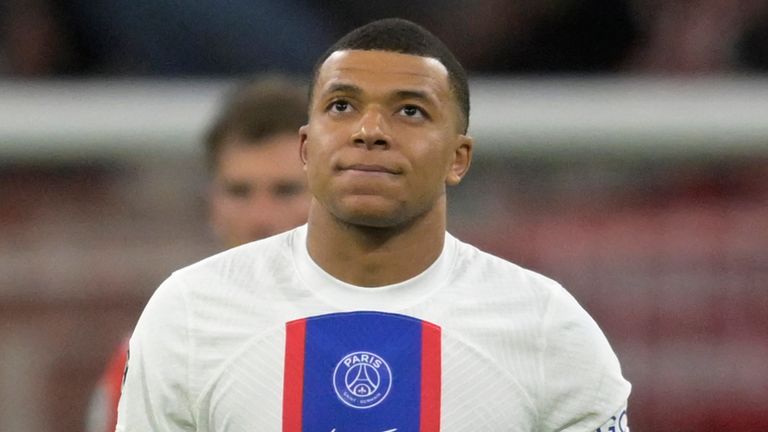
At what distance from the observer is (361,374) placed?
279 centimetres

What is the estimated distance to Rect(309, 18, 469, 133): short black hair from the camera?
2850 mm

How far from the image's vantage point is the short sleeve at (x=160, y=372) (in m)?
2.82

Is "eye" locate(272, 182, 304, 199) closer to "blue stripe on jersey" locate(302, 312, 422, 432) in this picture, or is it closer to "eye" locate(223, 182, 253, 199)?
"eye" locate(223, 182, 253, 199)

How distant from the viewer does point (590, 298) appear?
17.9ft

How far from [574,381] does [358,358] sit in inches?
13.1

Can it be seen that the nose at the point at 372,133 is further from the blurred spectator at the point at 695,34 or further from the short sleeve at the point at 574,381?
the blurred spectator at the point at 695,34

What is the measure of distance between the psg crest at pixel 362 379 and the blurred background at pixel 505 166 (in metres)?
Result: 2.54

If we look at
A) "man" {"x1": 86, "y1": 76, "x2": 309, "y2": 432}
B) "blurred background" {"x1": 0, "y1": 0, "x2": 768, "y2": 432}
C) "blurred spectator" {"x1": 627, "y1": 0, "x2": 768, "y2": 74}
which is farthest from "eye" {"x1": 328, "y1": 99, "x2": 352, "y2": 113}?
"blurred spectator" {"x1": 627, "y1": 0, "x2": 768, "y2": 74}

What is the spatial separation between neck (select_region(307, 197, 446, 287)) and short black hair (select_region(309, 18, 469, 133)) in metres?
0.19

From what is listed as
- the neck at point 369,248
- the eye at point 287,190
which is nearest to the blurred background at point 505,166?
the eye at point 287,190

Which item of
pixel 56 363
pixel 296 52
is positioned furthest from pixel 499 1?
pixel 56 363

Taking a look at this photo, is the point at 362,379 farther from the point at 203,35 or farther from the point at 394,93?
the point at 203,35

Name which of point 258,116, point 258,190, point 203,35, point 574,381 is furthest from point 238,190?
point 203,35

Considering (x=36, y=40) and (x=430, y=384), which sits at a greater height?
(x=36, y=40)
